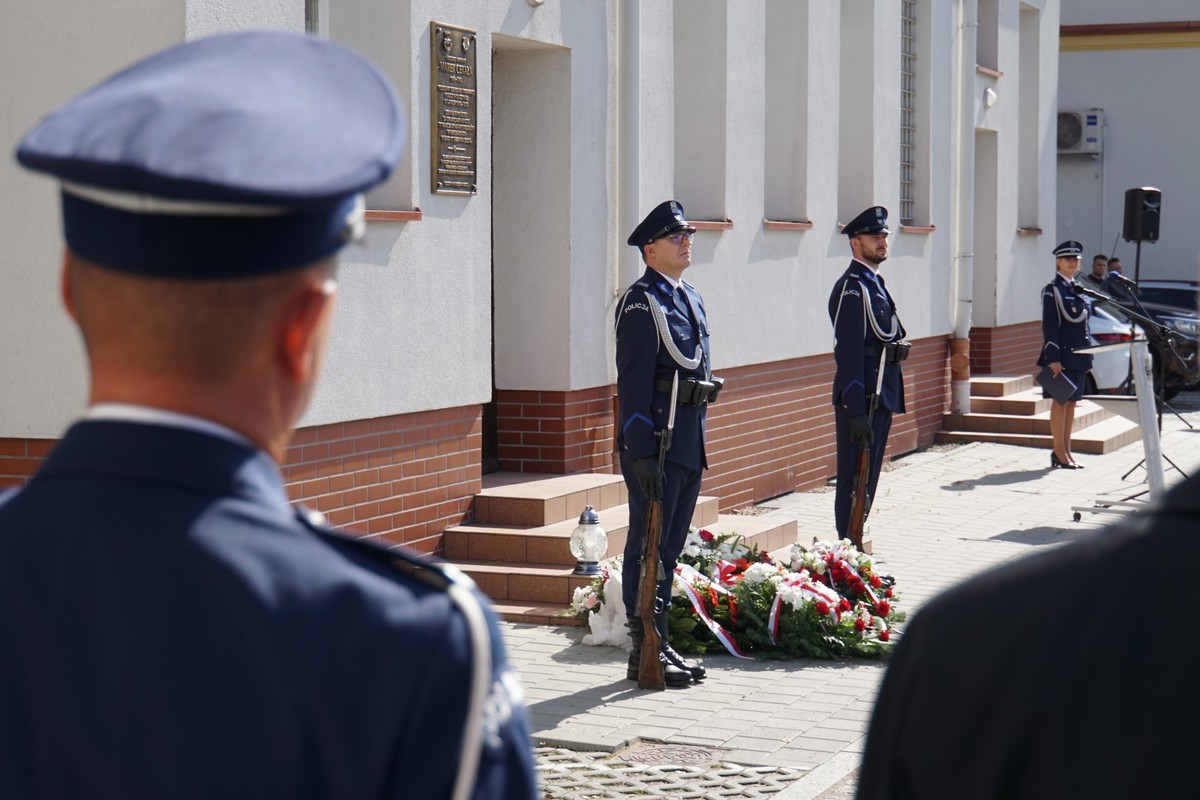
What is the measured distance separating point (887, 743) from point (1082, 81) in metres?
32.4

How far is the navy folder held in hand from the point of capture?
15.9m

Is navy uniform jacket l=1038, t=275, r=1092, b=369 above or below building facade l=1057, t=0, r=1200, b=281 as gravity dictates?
below

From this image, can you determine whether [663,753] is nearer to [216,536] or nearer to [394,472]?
[394,472]

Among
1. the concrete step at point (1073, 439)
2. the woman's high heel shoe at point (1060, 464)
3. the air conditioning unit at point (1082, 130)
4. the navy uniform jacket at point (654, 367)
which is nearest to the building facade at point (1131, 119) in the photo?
the air conditioning unit at point (1082, 130)

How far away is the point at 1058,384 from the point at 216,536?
1513 cm

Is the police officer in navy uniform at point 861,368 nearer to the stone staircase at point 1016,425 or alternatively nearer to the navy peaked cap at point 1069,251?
the navy peaked cap at point 1069,251

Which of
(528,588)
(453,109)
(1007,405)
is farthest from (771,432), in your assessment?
(1007,405)

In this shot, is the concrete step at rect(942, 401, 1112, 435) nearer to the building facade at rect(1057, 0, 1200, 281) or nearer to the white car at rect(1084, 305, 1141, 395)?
the white car at rect(1084, 305, 1141, 395)

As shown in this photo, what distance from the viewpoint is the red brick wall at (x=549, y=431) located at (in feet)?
35.2

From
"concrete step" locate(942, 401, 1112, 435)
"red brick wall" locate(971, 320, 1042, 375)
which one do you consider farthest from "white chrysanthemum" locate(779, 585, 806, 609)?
"red brick wall" locate(971, 320, 1042, 375)

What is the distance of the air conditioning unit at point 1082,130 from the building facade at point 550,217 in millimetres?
15253

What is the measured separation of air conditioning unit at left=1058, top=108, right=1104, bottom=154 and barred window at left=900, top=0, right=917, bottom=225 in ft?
50.8

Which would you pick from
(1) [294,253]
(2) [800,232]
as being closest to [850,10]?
(2) [800,232]

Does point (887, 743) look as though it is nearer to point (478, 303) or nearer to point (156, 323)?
point (156, 323)
